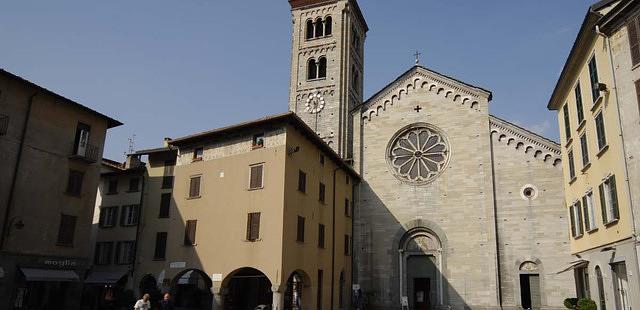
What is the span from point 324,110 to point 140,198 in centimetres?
1488

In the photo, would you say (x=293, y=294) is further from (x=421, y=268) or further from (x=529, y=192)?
(x=529, y=192)

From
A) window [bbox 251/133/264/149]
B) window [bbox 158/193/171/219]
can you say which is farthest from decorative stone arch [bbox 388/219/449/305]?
window [bbox 158/193/171/219]

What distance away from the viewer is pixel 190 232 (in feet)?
84.4

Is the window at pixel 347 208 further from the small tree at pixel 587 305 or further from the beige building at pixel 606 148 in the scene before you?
the small tree at pixel 587 305

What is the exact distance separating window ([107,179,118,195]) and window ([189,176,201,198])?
8504 mm

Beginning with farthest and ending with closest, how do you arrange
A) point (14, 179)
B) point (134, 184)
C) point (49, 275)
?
1. point (134, 184)
2. point (49, 275)
3. point (14, 179)

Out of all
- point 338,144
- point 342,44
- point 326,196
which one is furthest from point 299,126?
point 342,44

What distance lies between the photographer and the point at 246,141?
25.6m

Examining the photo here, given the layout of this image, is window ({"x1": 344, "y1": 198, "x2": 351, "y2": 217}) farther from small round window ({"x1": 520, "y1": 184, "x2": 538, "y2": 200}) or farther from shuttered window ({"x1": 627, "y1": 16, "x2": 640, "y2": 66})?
shuttered window ({"x1": 627, "y1": 16, "x2": 640, "y2": 66})

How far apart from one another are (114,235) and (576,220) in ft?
85.0

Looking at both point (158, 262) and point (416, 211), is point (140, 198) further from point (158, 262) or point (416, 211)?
point (416, 211)

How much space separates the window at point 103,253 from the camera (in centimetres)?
3147

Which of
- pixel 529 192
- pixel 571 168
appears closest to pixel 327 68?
pixel 529 192

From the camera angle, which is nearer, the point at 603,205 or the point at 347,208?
the point at 603,205
